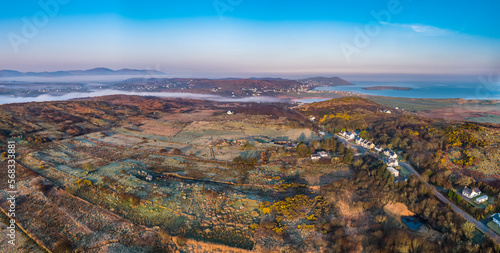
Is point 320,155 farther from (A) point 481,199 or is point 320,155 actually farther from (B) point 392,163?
(A) point 481,199

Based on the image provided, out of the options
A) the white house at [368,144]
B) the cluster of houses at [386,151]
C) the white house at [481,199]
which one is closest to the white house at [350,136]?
the cluster of houses at [386,151]

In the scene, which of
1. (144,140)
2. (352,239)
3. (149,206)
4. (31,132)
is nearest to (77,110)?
(31,132)

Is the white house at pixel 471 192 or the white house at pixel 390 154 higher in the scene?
the white house at pixel 390 154

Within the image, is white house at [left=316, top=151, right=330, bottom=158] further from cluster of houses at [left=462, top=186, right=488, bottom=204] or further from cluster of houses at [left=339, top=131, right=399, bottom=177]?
cluster of houses at [left=462, top=186, right=488, bottom=204]

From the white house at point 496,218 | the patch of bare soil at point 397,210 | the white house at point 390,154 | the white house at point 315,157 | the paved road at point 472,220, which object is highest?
the white house at point 390,154

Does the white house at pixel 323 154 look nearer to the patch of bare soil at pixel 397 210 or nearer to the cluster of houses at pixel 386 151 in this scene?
the cluster of houses at pixel 386 151

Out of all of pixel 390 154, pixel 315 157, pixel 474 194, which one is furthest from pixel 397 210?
pixel 390 154

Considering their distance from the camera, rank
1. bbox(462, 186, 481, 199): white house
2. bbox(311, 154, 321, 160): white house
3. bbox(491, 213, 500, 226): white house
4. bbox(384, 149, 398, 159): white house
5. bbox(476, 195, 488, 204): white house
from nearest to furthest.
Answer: bbox(491, 213, 500, 226): white house → bbox(476, 195, 488, 204): white house → bbox(462, 186, 481, 199): white house → bbox(384, 149, 398, 159): white house → bbox(311, 154, 321, 160): white house

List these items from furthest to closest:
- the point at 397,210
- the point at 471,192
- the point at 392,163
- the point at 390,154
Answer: the point at 390,154, the point at 392,163, the point at 471,192, the point at 397,210

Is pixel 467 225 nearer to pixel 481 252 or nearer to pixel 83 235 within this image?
pixel 481 252

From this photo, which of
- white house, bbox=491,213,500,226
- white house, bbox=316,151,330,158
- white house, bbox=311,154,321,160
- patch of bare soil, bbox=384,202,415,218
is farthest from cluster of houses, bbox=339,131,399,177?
white house, bbox=491,213,500,226

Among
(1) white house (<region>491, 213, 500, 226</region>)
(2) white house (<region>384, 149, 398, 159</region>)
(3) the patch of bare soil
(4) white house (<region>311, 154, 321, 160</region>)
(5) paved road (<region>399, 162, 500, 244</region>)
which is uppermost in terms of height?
(2) white house (<region>384, 149, 398, 159</region>)
